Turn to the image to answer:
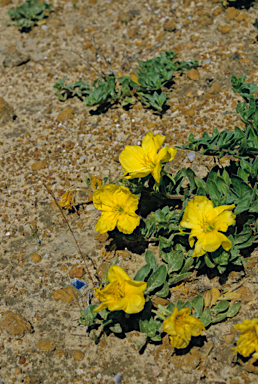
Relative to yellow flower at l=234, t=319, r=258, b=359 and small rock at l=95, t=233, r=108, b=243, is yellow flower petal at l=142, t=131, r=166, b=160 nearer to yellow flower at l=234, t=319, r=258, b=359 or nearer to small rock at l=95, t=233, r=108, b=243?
small rock at l=95, t=233, r=108, b=243

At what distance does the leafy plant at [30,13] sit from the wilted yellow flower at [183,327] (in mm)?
4032

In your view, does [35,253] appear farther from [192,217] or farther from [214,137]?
[214,137]

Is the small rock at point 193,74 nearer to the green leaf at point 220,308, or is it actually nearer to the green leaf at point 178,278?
the green leaf at point 178,278

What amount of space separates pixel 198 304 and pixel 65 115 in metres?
2.26

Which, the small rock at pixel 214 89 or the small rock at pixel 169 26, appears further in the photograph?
the small rock at pixel 169 26

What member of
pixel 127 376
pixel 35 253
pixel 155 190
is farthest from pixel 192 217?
pixel 35 253

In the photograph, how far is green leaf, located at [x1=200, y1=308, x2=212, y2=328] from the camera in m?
2.26

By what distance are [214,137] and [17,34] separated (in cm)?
325

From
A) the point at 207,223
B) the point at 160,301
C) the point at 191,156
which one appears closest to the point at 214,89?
the point at 191,156

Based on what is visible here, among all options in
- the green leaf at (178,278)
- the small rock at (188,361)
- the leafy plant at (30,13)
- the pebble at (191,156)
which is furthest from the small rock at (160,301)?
the leafy plant at (30,13)

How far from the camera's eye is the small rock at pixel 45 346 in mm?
2361

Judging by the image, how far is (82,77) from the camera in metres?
4.00

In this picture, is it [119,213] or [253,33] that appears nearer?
[119,213]

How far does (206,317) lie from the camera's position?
227 centimetres
